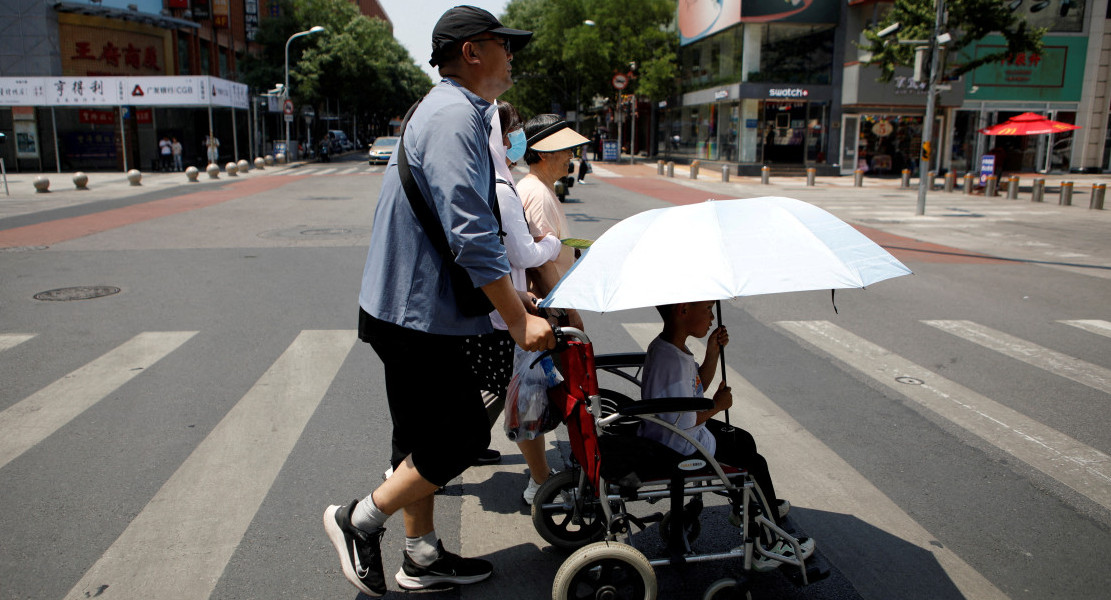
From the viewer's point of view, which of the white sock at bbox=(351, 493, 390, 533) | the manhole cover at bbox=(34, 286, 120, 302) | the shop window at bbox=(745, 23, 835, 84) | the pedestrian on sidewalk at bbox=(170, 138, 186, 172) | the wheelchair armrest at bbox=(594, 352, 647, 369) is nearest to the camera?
the white sock at bbox=(351, 493, 390, 533)

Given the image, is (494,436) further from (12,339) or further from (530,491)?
(12,339)

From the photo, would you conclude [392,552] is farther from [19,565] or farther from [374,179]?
[374,179]

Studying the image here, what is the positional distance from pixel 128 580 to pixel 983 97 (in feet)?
122

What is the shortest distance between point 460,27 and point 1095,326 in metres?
7.18

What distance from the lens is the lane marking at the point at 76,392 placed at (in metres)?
4.42

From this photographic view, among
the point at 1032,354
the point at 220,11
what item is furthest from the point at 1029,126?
the point at 220,11

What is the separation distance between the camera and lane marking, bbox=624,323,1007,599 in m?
3.09

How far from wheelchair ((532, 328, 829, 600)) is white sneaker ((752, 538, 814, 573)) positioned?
1 centimetres

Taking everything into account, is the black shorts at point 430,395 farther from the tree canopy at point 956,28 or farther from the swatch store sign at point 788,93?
the swatch store sign at point 788,93

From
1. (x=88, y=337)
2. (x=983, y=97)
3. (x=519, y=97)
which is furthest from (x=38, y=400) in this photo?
(x=519, y=97)

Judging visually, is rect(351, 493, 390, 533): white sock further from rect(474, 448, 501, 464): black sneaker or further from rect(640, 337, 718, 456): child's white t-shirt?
rect(474, 448, 501, 464): black sneaker

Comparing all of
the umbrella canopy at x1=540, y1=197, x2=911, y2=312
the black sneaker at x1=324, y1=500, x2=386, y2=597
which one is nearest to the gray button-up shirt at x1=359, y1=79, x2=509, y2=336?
the umbrella canopy at x1=540, y1=197, x2=911, y2=312

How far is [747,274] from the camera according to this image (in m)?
2.49

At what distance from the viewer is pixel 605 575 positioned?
2.69 metres
